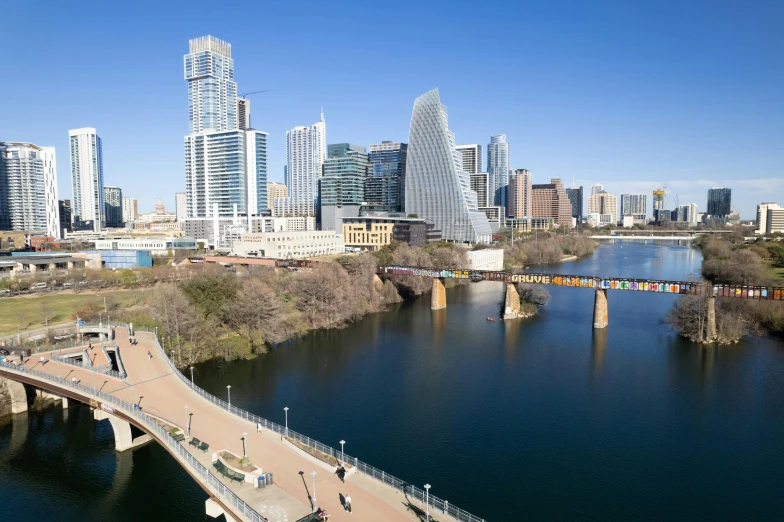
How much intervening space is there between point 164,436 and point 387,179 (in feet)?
422

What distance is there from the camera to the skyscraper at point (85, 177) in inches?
6831

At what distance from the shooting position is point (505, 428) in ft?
93.6

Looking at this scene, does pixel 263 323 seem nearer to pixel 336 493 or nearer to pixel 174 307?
pixel 174 307

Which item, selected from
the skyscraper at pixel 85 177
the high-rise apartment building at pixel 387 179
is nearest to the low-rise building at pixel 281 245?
the high-rise apartment building at pixel 387 179

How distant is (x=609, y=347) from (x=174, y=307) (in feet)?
117

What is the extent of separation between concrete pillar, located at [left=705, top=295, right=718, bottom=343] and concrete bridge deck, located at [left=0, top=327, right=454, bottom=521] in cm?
3800

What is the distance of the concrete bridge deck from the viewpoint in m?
16.7

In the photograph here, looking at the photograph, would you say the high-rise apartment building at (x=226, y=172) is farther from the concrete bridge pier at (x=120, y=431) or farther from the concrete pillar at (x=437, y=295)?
the concrete bridge pier at (x=120, y=431)

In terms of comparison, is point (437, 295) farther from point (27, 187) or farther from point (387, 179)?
point (27, 187)

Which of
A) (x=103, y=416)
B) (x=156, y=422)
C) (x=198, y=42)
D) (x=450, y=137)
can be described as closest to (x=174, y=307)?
(x=103, y=416)

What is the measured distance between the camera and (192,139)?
132875 mm

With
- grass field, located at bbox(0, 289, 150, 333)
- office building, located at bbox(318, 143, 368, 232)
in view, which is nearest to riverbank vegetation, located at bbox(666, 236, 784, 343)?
grass field, located at bbox(0, 289, 150, 333)

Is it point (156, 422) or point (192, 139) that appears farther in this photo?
point (192, 139)

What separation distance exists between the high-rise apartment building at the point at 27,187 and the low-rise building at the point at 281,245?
67.8 metres
